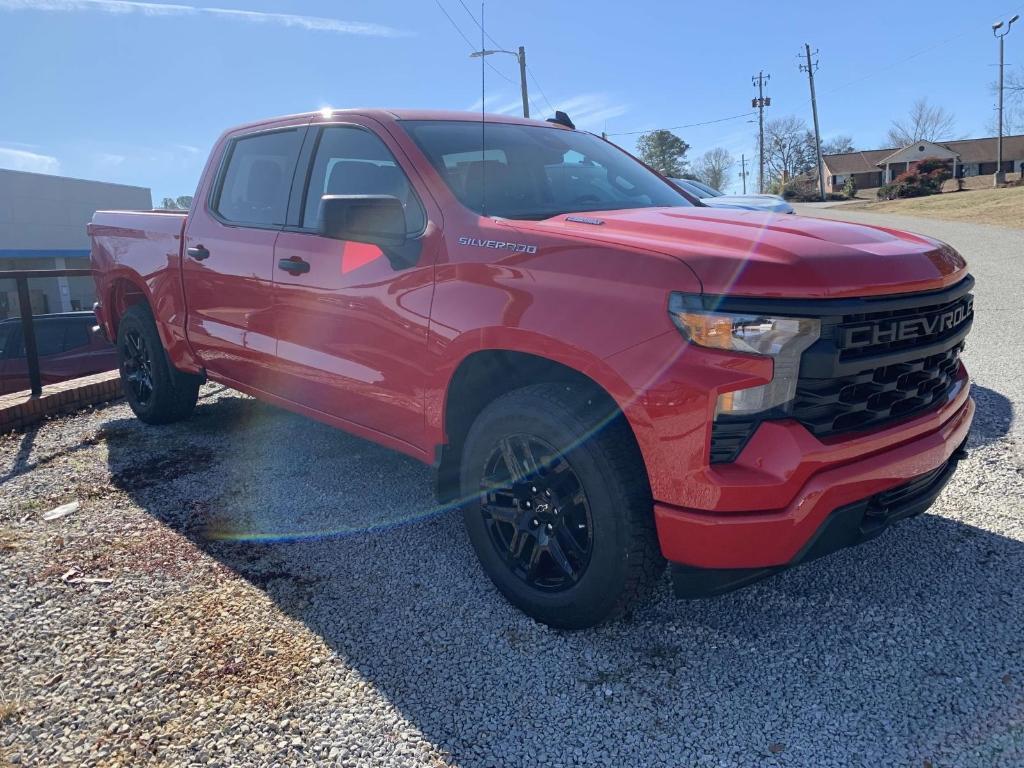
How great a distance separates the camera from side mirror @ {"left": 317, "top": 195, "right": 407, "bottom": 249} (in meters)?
2.86

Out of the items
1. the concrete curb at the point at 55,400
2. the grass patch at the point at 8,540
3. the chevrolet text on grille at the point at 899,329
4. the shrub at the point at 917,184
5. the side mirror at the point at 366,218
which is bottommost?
the grass patch at the point at 8,540

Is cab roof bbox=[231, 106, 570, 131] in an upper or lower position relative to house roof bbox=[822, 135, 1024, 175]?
lower

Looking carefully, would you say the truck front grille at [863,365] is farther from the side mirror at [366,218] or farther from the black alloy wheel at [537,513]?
the side mirror at [366,218]

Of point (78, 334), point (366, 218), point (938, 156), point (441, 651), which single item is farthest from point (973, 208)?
point (938, 156)

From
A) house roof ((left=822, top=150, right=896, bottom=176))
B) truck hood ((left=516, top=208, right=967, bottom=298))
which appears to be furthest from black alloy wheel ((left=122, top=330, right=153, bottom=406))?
house roof ((left=822, top=150, right=896, bottom=176))

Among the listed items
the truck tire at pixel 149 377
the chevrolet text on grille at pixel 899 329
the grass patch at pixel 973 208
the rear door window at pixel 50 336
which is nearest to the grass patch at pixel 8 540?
the truck tire at pixel 149 377

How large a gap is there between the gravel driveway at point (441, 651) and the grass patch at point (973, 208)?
23988 millimetres

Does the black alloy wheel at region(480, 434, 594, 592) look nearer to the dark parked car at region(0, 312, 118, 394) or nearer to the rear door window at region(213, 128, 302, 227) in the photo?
the rear door window at region(213, 128, 302, 227)

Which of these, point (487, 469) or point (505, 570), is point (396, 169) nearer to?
point (487, 469)

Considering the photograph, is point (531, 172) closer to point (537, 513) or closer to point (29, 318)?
point (537, 513)

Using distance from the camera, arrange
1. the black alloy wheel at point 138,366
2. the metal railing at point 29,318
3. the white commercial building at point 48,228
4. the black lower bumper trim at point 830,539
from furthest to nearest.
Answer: the white commercial building at point 48,228
the metal railing at point 29,318
the black alloy wheel at point 138,366
the black lower bumper trim at point 830,539

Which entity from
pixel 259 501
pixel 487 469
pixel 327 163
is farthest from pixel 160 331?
pixel 487 469

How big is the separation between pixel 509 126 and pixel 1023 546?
2.98 m

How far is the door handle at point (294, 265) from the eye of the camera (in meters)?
3.51
